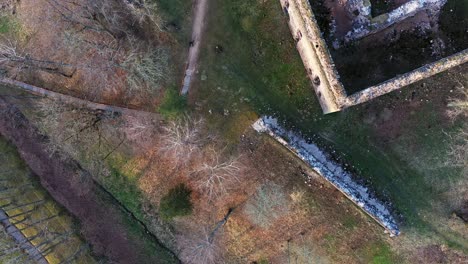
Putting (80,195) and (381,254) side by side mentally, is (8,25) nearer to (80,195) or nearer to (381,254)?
(80,195)

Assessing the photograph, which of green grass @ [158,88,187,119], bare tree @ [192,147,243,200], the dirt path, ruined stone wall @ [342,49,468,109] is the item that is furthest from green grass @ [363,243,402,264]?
the dirt path

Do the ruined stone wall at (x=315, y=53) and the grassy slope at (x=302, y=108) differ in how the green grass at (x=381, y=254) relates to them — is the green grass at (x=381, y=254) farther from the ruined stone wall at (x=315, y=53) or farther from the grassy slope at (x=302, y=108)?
the ruined stone wall at (x=315, y=53)

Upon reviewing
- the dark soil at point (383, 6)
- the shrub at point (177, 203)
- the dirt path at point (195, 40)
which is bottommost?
the shrub at point (177, 203)

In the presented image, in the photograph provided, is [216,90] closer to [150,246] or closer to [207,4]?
[207,4]

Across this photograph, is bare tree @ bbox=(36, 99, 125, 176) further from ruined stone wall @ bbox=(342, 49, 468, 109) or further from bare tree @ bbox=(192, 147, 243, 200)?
ruined stone wall @ bbox=(342, 49, 468, 109)

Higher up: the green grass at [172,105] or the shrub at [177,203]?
the green grass at [172,105]

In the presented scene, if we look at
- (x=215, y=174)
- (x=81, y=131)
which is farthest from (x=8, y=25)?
(x=215, y=174)

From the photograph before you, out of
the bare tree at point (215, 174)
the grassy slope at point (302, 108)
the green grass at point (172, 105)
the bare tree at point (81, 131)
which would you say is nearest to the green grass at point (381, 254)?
the grassy slope at point (302, 108)
